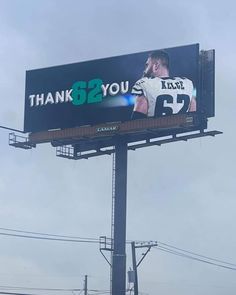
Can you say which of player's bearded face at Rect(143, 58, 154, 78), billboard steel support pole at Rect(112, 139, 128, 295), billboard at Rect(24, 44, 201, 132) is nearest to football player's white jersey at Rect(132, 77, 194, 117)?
billboard at Rect(24, 44, 201, 132)

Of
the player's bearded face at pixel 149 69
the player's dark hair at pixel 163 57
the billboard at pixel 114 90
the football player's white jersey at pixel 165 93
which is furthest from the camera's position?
the player's bearded face at pixel 149 69

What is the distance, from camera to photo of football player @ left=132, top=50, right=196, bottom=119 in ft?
225

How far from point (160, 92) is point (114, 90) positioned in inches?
172

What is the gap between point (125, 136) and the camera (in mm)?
71125

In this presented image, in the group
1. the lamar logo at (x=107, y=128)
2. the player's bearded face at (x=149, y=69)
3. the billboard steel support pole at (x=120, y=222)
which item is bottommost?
→ the billboard steel support pole at (x=120, y=222)

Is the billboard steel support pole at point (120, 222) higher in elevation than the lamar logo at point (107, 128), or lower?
lower

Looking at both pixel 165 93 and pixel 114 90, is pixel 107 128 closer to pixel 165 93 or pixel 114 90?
pixel 114 90

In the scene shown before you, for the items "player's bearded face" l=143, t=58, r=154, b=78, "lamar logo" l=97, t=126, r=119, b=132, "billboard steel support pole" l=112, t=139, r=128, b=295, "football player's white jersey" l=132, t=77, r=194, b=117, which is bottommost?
"billboard steel support pole" l=112, t=139, r=128, b=295

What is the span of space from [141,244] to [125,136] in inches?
426

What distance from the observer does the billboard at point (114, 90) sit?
69.1 meters

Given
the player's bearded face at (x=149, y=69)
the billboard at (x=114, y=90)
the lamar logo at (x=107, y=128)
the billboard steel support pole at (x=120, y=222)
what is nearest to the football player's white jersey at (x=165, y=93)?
the billboard at (x=114, y=90)

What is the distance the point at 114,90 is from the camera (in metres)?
72.6

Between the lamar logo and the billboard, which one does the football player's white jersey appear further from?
the lamar logo

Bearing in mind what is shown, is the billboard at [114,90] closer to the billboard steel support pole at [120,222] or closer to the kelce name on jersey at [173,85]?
the kelce name on jersey at [173,85]
